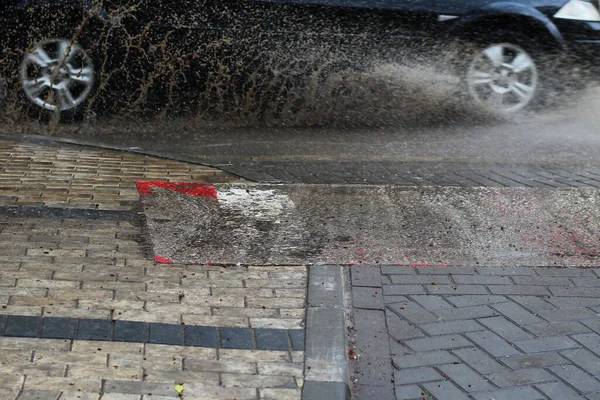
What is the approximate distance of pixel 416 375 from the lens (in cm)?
348

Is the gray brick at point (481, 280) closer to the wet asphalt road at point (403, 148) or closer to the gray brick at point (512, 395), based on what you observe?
the gray brick at point (512, 395)

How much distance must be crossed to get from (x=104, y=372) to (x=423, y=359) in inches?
52.8

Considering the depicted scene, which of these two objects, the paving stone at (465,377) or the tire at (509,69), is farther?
the tire at (509,69)

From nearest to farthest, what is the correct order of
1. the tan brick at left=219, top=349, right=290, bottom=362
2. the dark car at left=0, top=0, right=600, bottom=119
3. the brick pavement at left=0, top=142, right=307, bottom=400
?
1. the brick pavement at left=0, top=142, right=307, bottom=400
2. the tan brick at left=219, top=349, right=290, bottom=362
3. the dark car at left=0, top=0, right=600, bottom=119

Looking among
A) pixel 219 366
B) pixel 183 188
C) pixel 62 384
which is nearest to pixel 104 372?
pixel 62 384

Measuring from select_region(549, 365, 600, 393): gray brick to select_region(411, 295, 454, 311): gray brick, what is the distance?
26.4 inches

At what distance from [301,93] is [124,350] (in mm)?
4551

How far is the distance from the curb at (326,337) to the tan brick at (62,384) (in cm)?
81

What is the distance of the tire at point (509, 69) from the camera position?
7.61 metres

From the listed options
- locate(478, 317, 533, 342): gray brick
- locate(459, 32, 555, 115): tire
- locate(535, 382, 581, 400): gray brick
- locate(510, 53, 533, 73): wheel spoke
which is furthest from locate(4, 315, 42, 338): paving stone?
locate(510, 53, 533, 73): wheel spoke

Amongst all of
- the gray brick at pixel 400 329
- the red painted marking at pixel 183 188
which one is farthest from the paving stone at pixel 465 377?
the red painted marking at pixel 183 188

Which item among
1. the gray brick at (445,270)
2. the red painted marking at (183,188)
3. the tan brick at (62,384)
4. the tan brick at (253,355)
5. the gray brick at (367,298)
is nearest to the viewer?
the tan brick at (62,384)

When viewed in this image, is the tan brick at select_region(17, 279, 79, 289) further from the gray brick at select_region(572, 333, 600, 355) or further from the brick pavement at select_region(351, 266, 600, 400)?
the gray brick at select_region(572, 333, 600, 355)

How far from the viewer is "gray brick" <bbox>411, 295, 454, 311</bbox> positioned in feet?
13.4
